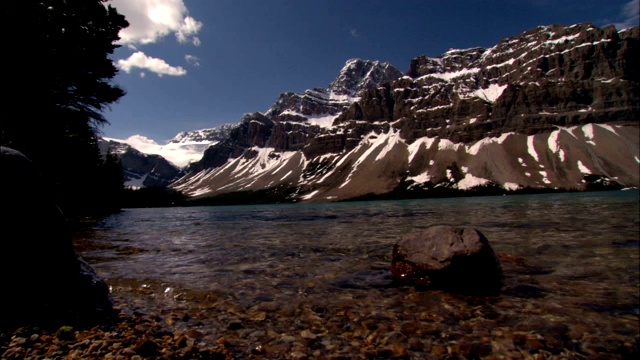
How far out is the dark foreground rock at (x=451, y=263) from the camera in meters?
11.4

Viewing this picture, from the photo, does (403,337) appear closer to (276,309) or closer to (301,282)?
(276,309)

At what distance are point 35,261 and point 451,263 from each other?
38.6ft

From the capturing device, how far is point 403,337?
7504 mm

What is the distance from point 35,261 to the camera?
8.27 metres

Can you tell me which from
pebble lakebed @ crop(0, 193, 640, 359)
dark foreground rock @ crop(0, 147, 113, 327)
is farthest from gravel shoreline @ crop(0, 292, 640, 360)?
dark foreground rock @ crop(0, 147, 113, 327)

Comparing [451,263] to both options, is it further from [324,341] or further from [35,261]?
[35,261]

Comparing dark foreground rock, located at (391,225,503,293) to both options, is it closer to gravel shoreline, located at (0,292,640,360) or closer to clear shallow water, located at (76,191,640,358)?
clear shallow water, located at (76,191,640,358)

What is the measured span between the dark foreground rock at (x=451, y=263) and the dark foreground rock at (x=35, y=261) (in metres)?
9.41

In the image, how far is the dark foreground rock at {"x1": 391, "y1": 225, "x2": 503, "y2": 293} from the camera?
37.4 ft

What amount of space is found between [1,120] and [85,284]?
2198cm

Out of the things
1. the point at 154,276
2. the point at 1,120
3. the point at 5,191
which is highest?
the point at 1,120

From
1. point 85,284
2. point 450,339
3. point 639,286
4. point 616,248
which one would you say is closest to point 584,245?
point 616,248

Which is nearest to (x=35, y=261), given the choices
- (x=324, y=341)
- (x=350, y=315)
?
(x=324, y=341)

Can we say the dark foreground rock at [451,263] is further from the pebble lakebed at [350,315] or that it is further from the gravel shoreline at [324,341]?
the gravel shoreline at [324,341]
